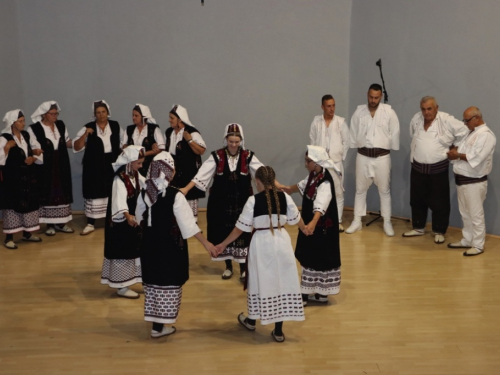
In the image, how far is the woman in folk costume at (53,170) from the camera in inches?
317

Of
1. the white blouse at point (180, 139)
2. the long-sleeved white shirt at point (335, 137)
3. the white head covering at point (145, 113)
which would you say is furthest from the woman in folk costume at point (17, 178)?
the long-sleeved white shirt at point (335, 137)

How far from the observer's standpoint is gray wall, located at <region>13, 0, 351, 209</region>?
9.12m

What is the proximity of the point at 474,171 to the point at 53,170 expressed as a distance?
497 centimetres

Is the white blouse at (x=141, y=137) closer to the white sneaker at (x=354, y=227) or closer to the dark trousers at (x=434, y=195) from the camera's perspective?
the white sneaker at (x=354, y=227)

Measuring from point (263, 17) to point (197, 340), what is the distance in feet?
17.6

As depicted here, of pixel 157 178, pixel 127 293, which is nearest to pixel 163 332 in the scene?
pixel 127 293

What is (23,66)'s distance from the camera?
916 centimetres

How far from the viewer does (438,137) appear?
25.6ft

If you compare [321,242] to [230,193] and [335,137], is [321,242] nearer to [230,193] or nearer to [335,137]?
[230,193]

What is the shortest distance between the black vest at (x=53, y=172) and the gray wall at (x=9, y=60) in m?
0.99

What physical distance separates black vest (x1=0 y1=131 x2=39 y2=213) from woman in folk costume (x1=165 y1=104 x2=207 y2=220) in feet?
5.55

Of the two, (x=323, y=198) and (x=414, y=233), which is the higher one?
(x=323, y=198)

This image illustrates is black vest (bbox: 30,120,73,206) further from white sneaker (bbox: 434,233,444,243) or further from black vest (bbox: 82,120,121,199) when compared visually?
white sneaker (bbox: 434,233,444,243)

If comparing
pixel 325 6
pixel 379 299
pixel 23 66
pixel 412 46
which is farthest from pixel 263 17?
pixel 379 299
